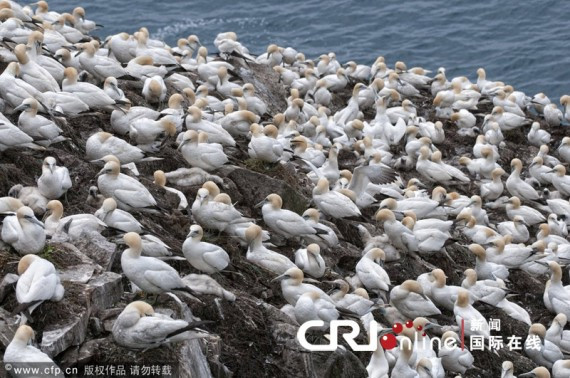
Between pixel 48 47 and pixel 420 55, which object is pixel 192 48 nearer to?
pixel 48 47

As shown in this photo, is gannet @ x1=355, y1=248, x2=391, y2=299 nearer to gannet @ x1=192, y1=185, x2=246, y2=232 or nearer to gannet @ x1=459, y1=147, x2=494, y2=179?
gannet @ x1=192, y1=185, x2=246, y2=232

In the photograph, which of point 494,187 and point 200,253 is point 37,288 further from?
point 494,187

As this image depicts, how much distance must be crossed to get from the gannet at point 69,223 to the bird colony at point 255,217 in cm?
3

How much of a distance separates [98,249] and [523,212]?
29.0ft

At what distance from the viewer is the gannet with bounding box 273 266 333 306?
1177cm

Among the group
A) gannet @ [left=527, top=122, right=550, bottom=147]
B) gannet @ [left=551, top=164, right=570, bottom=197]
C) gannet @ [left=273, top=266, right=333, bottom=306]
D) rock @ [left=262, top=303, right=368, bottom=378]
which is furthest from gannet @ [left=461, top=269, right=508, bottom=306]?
gannet @ [left=527, top=122, right=550, bottom=147]

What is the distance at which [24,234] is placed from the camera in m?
10.1

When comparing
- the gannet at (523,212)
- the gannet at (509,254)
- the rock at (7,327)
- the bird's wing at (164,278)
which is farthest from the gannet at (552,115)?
the rock at (7,327)

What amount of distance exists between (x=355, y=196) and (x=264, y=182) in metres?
1.62

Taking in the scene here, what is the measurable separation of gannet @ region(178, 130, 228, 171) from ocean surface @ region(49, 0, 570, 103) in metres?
18.3

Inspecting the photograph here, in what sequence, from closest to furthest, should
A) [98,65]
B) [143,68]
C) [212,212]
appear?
1. [212,212]
2. [98,65]
3. [143,68]

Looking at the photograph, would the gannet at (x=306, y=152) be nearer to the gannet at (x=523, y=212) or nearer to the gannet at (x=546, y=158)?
the gannet at (x=523, y=212)

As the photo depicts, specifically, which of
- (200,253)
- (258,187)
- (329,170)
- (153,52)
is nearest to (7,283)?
(200,253)

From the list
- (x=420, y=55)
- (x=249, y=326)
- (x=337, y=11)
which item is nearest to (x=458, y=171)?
(x=249, y=326)
